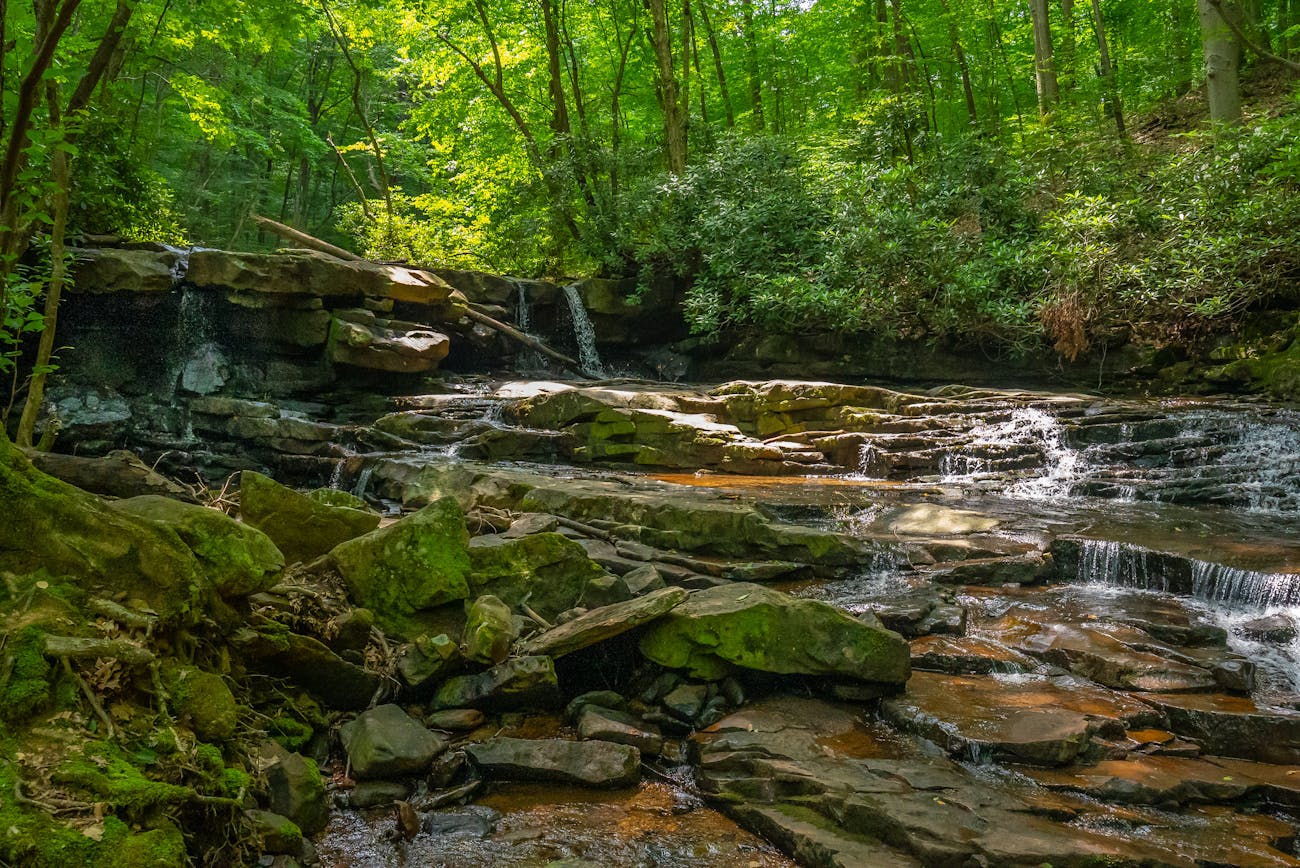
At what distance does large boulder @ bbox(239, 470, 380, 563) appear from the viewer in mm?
4863

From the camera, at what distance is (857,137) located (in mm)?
18656

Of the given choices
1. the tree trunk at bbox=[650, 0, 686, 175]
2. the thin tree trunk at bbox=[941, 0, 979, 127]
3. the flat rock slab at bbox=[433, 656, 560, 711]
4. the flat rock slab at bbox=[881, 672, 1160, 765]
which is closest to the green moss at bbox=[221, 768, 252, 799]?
the flat rock slab at bbox=[433, 656, 560, 711]

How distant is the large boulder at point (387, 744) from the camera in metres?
3.48

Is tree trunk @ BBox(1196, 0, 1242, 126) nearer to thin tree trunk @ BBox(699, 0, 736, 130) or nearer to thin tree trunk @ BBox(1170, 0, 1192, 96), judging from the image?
thin tree trunk @ BBox(1170, 0, 1192, 96)

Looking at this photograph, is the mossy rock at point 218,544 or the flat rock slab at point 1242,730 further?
the flat rock slab at point 1242,730

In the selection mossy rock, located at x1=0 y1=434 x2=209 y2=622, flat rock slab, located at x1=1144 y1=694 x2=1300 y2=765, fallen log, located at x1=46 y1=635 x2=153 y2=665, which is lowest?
flat rock slab, located at x1=1144 y1=694 x2=1300 y2=765

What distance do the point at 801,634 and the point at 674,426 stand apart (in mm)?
7442

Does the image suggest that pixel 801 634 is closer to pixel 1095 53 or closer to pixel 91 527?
pixel 91 527

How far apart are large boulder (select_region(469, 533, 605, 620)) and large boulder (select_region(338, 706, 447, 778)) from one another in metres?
1.18

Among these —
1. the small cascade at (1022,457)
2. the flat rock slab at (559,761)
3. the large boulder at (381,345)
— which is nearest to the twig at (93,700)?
the flat rock slab at (559,761)

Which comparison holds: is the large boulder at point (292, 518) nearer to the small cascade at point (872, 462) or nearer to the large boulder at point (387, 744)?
the large boulder at point (387, 744)

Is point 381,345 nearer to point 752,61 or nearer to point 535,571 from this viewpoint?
point 535,571

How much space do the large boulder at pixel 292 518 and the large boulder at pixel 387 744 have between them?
1.51 metres

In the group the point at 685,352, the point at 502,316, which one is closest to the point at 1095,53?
the point at 685,352
